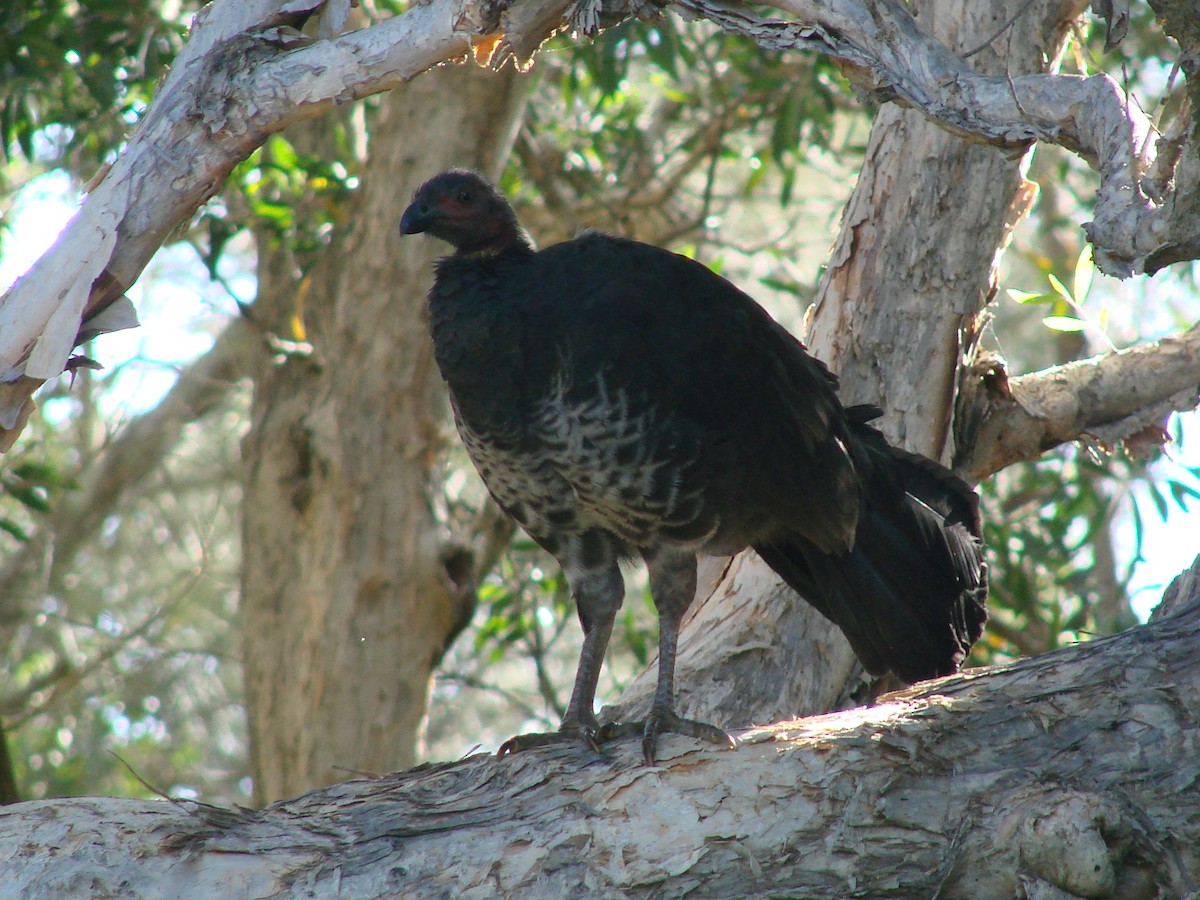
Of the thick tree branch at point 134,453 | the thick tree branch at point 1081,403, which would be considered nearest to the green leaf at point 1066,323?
the thick tree branch at point 1081,403

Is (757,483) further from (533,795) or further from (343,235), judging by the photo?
(343,235)

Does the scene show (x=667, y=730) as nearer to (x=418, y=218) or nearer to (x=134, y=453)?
(x=418, y=218)

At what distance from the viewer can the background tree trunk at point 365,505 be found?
5.61m

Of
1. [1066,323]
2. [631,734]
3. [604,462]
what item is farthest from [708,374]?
[1066,323]

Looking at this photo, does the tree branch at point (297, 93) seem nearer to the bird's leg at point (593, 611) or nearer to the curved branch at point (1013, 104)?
the curved branch at point (1013, 104)

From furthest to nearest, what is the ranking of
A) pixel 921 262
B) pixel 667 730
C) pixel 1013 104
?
pixel 921 262 → pixel 667 730 → pixel 1013 104

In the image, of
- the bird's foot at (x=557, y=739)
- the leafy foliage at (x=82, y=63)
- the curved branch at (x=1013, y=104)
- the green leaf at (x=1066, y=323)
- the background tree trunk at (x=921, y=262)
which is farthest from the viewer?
the leafy foliage at (x=82, y=63)

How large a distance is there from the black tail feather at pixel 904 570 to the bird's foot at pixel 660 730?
2.67 ft

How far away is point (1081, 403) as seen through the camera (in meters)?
4.65

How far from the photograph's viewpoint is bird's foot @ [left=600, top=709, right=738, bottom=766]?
284 centimetres

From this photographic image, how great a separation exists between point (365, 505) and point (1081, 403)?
3.06 meters

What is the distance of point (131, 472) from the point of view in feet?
26.7

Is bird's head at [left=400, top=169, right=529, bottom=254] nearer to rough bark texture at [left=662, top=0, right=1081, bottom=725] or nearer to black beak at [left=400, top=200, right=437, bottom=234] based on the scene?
black beak at [left=400, top=200, right=437, bottom=234]

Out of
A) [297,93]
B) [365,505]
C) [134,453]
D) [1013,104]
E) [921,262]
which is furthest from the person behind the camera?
[134,453]
